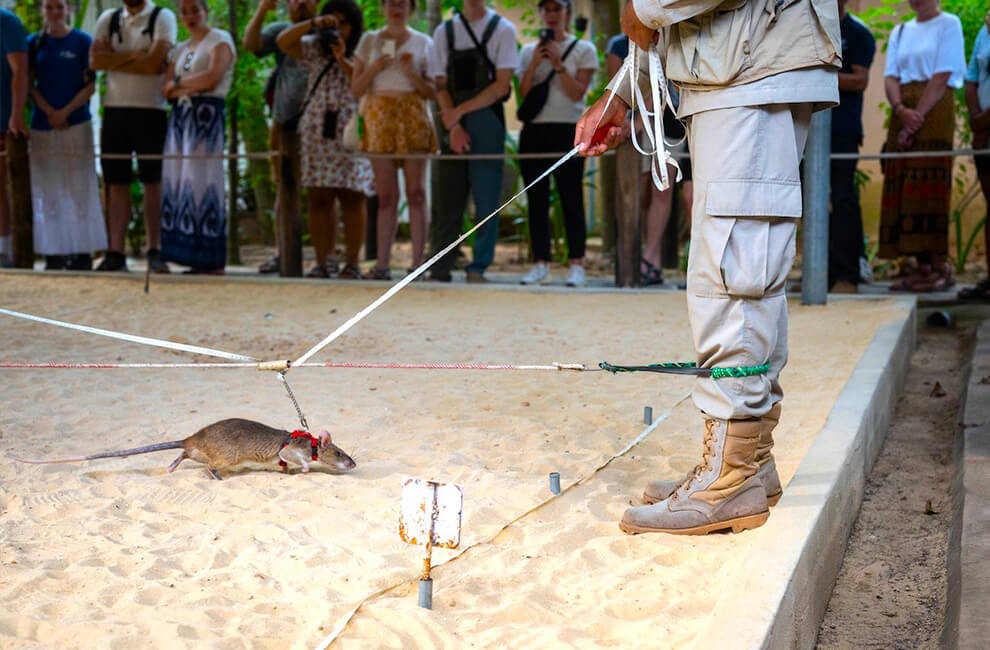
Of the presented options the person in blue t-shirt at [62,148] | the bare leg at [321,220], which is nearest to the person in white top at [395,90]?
the bare leg at [321,220]

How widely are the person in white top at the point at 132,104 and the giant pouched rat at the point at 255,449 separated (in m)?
4.70

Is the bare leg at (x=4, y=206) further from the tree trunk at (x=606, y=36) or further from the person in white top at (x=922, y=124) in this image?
the person in white top at (x=922, y=124)

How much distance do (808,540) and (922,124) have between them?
462 cm

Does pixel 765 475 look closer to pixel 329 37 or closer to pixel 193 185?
pixel 329 37

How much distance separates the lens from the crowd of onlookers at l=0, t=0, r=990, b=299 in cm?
632

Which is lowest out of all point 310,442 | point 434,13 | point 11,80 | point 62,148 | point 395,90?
point 310,442

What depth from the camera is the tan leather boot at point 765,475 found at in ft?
8.36

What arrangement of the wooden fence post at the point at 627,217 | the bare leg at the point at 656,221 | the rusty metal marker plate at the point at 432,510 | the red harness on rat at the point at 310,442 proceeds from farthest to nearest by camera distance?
1. the bare leg at the point at 656,221
2. the wooden fence post at the point at 627,217
3. the red harness on rat at the point at 310,442
4. the rusty metal marker plate at the point at 432,510

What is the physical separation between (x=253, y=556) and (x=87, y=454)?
97 centimetres

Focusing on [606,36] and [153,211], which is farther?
[606,36]

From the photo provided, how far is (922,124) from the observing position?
20.6 feet

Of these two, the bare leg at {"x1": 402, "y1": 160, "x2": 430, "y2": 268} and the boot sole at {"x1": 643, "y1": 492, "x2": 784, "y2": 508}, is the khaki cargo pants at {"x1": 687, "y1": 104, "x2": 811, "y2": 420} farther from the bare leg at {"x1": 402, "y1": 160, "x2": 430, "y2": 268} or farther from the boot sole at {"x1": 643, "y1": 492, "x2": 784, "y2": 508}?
the bare leg at {"x1": 402, "y1": 160, "x2": 430, "y2": 268}

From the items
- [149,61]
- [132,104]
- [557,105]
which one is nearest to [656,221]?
[557,105]

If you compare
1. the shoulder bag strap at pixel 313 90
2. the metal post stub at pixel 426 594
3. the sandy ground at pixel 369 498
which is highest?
the shoulder bag strap at pixel 313 90
